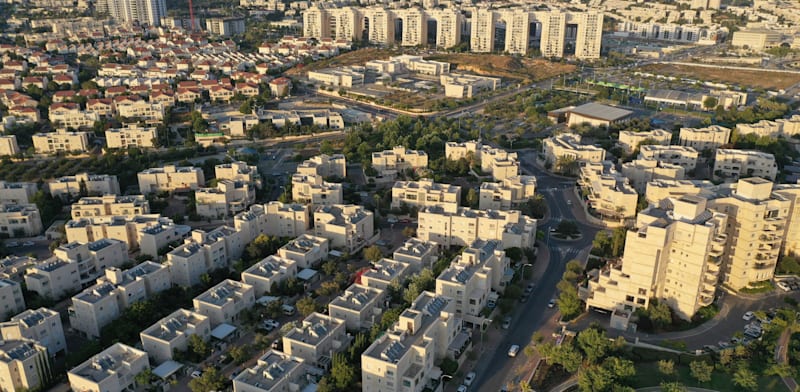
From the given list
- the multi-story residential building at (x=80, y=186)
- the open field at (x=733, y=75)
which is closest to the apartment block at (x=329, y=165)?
the multi-story residential building at (x=80, y=186)

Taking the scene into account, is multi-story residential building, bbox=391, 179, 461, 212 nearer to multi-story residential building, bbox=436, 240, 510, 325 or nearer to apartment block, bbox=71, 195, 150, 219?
multi-story residential building, bbox=436, 240, 510, 325

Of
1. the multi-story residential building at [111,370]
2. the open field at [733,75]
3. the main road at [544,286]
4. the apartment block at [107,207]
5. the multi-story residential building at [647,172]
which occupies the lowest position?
the main road at [544,286]

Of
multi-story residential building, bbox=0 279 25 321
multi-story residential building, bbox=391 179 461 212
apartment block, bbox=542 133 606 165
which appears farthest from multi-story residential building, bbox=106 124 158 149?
apartment block, bbox=542 133 606 165

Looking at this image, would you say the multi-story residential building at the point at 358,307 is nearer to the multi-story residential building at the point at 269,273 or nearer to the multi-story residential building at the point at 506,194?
the multi-story residential building at the point at 269,273

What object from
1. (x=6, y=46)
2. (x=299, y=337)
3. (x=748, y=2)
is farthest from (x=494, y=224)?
(x=748, y=2)

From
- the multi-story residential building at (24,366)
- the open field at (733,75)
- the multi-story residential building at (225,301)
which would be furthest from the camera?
the open field at (733,75)

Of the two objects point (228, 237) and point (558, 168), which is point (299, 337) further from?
point (558, 168)
